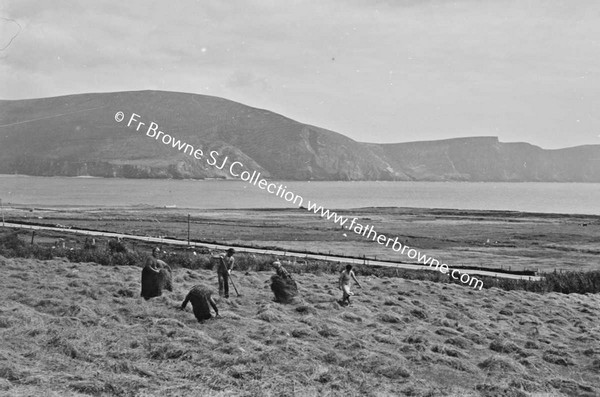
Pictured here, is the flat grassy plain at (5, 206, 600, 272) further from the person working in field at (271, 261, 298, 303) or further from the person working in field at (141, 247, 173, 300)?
the person working in field at (141, 247, 173, 300)

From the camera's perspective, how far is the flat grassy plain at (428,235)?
62.3 metres

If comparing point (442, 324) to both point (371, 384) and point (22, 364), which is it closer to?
point (371, 384)

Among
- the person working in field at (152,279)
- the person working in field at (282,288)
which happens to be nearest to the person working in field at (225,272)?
the person working in field at (282,288)

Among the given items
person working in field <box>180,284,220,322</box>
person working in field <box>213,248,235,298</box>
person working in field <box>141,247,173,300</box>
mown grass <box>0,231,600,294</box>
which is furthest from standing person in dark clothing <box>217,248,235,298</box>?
mown grass <box>0,231,600,294</box>

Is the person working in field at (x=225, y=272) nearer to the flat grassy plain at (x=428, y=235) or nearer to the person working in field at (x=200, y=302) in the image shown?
the person working in field at (x=200, y=302)

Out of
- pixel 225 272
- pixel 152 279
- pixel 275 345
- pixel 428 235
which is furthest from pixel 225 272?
pixel 428 235

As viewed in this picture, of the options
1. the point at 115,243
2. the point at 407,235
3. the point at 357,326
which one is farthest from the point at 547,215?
the point at 357,326

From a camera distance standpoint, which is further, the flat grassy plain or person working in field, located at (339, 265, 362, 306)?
the flat grassy plain

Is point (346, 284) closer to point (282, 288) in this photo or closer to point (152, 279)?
point (282, 288)

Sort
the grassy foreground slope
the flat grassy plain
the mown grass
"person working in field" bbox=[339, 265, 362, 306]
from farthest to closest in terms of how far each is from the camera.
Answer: the flat grassy plain < the mown grass < "person working in field" bbox=[339, 265, 362, 306] < the grassy foreground slope

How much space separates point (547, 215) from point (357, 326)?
11838 centimetres

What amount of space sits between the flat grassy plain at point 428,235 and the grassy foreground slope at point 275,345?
106 feet

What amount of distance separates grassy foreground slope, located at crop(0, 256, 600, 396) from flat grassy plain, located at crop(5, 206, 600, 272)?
106 ft

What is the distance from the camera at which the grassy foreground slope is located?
13.9 metres
